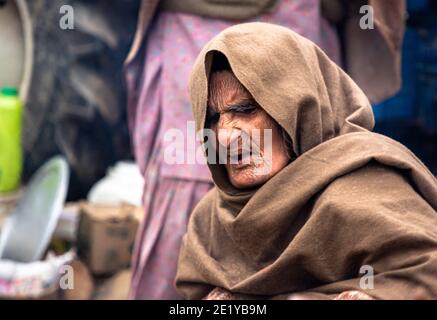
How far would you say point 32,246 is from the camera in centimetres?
408

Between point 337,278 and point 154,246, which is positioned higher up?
point 337,278

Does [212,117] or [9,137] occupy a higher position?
[212,117]

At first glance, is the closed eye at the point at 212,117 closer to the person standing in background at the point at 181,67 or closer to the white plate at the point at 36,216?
the person standing in background at the point at 181,67

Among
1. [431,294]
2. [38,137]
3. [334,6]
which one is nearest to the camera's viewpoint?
[431,294]

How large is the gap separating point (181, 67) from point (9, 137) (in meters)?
1.68

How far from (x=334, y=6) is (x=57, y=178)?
2020 millimetres

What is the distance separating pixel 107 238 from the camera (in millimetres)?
4207

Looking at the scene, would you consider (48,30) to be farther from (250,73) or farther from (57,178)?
(250,73)

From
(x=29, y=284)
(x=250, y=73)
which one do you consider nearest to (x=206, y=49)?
(x=250, y=73)

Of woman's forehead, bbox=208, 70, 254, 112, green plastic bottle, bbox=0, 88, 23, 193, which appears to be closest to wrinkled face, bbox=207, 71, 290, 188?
woman's forehead, bbox=208, 70, 254, 112

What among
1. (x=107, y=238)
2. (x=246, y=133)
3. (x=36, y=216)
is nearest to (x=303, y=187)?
(x=246, y=133)

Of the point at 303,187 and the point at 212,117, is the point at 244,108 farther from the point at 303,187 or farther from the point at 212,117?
the point at 303,187

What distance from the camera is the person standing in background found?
2.97m

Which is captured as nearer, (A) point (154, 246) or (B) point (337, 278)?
(B) point (337, 278)
